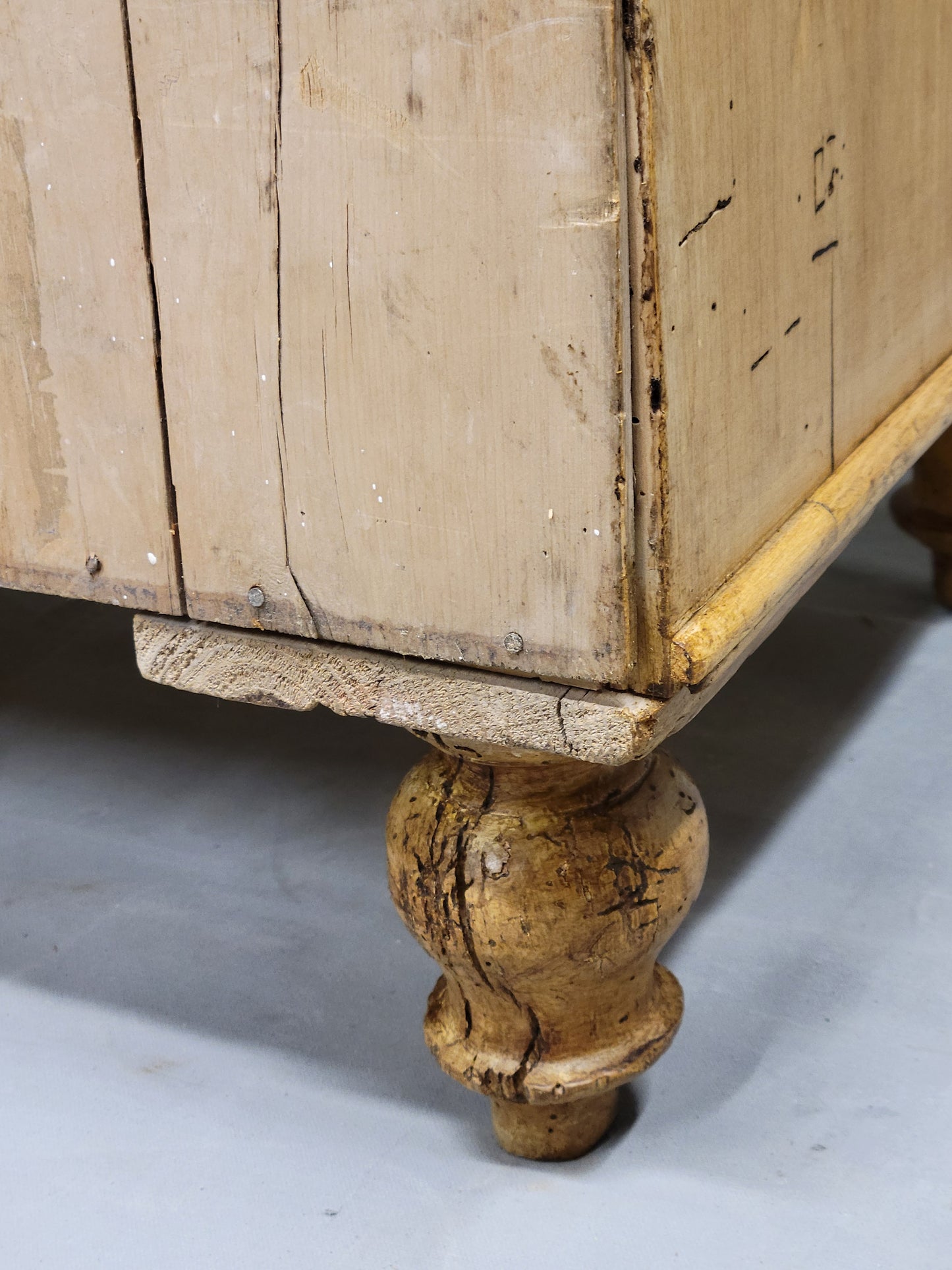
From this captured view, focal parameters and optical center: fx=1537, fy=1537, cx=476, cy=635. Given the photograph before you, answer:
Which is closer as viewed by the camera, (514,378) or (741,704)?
(514,378)

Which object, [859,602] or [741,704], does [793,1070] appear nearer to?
[741,704]

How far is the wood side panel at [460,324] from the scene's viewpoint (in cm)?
81

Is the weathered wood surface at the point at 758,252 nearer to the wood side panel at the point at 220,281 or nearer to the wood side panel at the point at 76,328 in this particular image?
the wood side panel at the point at 220,281

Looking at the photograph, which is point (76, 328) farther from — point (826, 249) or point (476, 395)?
point (826, 249)

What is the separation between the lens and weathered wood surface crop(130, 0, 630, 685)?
32.1 inches

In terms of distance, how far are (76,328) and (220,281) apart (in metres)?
0.12

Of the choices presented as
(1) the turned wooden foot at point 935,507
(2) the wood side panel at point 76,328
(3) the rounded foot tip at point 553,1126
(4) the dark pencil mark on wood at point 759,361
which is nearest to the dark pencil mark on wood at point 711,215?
(4) the dark pencil mark on wood at point 759,361

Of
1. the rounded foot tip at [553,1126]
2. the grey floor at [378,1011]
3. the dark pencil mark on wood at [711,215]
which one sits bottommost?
the grey floor at [378,1011]

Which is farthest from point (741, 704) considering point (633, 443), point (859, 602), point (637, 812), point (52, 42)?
point (52, 42)

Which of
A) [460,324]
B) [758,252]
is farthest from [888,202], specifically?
[460,324]

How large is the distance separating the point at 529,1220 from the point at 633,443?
0.58 metres

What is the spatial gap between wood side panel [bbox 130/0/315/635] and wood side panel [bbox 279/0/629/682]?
0.06 feet

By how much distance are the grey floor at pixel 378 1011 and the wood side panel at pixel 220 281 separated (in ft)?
1.44

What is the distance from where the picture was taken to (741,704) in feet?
6.10
